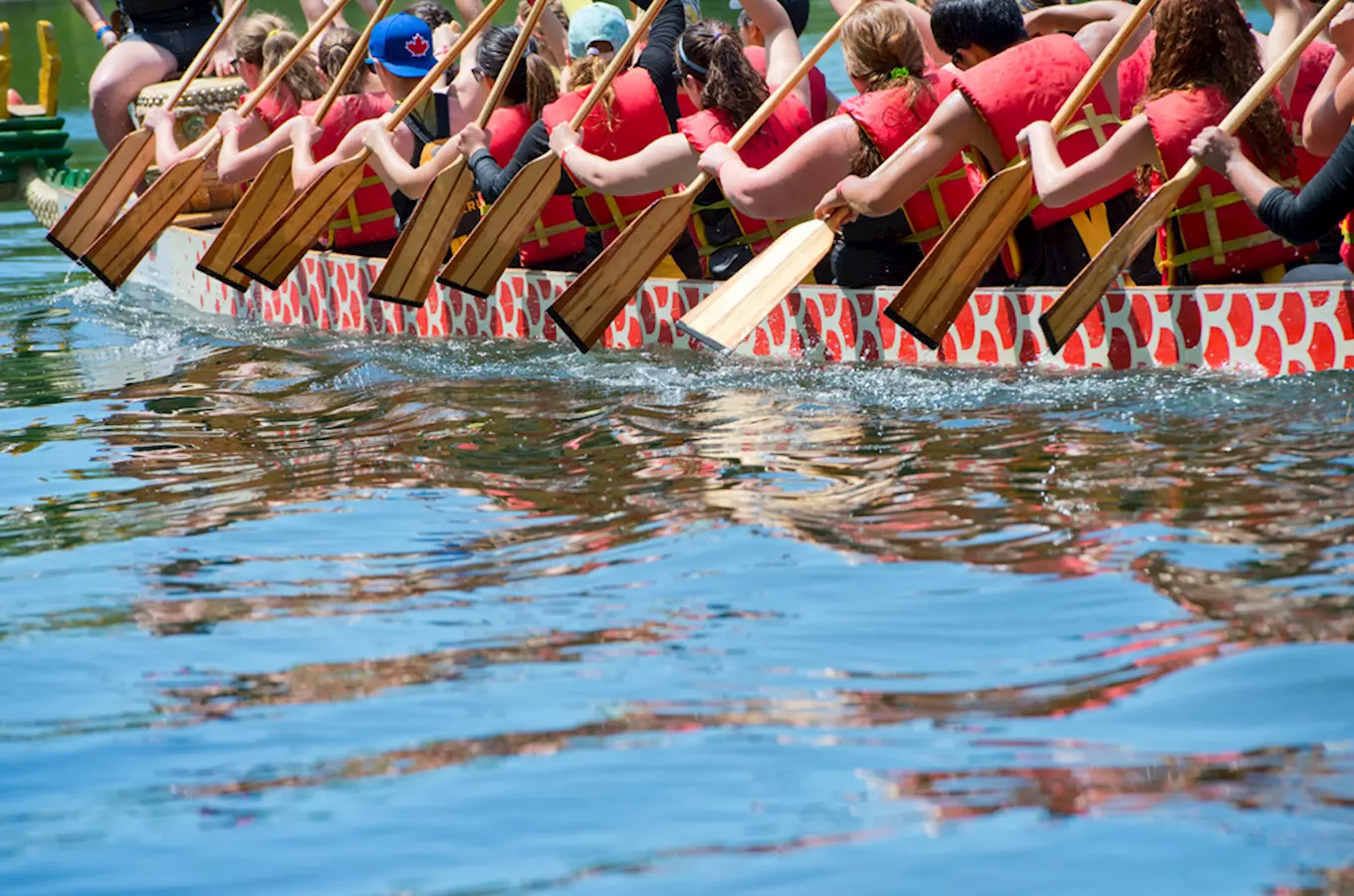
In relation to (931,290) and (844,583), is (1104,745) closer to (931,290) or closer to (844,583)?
(844,583)

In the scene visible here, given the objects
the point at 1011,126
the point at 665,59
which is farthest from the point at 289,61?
the point at 1011,126

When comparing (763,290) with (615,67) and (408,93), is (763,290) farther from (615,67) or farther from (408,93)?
(408,93)

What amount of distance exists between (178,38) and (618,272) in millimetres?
6527

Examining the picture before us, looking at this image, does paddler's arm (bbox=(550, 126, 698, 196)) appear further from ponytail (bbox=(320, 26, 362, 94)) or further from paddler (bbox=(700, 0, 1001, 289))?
ponytail (bbox=(320, 26, 362, 94))

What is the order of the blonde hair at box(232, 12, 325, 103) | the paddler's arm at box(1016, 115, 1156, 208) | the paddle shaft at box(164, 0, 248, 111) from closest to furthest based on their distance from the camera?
the paddler's arm at box(1016, 115, 1156, 208), the blonde hair at box(232, 12, 325, 103), the paddle shaft at box(164, 0, 248, 111)

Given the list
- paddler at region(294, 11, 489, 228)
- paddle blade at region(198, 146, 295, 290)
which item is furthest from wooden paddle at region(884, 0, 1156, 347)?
paddle blade at region(198, 146, 295, 290)

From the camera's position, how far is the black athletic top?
1194 centimetres

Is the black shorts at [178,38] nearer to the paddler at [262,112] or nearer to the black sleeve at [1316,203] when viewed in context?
the paddler at [262,112]

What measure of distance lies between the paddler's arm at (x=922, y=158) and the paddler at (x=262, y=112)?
395cm

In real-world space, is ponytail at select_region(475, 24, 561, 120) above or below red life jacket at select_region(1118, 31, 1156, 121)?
above

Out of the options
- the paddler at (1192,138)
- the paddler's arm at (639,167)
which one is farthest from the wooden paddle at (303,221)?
the paddler at (1192,138)

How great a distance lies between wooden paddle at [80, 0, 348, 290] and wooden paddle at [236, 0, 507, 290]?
3.78 feet

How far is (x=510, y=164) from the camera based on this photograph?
746 centimetres

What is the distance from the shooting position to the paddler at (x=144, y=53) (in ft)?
39.1
